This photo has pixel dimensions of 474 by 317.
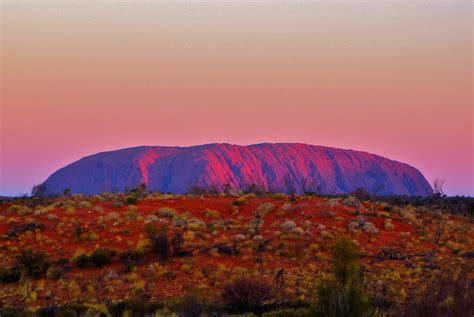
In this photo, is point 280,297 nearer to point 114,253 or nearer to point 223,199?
point 114,253

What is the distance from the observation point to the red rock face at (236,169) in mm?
111438

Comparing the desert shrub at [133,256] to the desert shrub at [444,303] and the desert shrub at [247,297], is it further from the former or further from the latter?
the desert shrub at [444,303]

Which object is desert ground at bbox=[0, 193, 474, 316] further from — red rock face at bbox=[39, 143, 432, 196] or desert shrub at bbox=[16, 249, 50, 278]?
red rock face at bbox=[39, 143, 432, 196]

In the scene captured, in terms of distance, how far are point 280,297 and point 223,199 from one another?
80.2ft

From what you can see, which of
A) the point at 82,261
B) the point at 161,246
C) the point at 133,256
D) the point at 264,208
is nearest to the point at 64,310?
the point at 82,261

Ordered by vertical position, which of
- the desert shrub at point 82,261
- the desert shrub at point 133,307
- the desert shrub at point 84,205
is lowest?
the desert shrub at point 133,307

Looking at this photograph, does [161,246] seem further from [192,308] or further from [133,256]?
[192,308]

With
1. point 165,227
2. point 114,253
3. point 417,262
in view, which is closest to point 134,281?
point 114,253

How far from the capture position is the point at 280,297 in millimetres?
19000

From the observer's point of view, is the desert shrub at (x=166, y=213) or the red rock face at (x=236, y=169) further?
the red rock face at (x=236, y=169)

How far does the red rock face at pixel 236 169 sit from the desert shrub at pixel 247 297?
284ft

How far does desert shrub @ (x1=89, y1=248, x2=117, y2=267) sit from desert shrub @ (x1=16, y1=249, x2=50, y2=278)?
1.81 meters

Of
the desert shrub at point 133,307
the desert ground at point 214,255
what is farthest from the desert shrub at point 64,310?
the desert shrub at point 133,307

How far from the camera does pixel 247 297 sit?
682 inches
